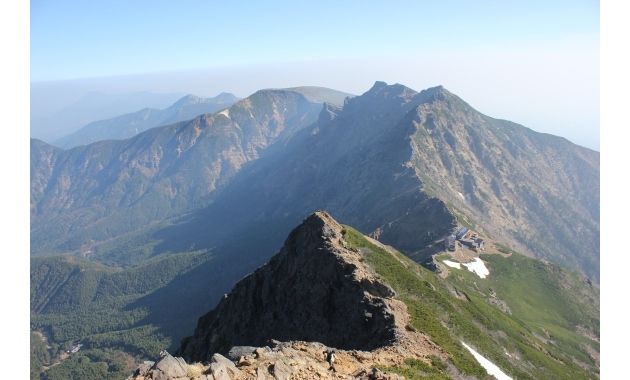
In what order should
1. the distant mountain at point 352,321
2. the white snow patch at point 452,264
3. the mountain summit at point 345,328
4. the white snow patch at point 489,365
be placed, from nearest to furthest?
the mountain summit at point 345,328 < the distant mountain at point 352,321 < the white snow patch at point 489,365 < the white snow patch at point 452,264

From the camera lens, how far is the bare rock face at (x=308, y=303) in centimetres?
4291

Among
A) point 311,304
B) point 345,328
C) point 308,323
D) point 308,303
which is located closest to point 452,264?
point 308,303

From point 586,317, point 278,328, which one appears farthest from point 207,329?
point 586,317

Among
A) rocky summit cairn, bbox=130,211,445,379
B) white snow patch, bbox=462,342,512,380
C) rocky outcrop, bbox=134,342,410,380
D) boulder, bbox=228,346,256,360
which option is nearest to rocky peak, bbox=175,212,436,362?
rocky summit cairn, bbox=130,211,445,379

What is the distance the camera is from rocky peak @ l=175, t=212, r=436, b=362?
42.4 metres

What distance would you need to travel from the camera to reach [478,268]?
105 m

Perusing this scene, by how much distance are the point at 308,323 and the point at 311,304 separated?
216 cm

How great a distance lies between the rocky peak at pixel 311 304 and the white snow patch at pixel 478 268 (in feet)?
181

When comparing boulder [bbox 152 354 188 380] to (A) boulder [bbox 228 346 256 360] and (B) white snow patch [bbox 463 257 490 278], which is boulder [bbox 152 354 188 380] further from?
(B) white snow patch [bbox 463 257 490 278]

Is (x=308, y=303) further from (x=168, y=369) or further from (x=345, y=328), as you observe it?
(x=168, y=369)

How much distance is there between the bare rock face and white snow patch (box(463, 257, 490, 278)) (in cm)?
5594

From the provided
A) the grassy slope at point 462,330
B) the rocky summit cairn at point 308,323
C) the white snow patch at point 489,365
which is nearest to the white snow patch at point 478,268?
the grassy slope at point 462,330

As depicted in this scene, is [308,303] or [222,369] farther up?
[222,369]

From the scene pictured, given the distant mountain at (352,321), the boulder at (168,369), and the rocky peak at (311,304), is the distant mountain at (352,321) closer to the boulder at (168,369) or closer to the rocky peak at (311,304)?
the rocky peak at (311,304)
